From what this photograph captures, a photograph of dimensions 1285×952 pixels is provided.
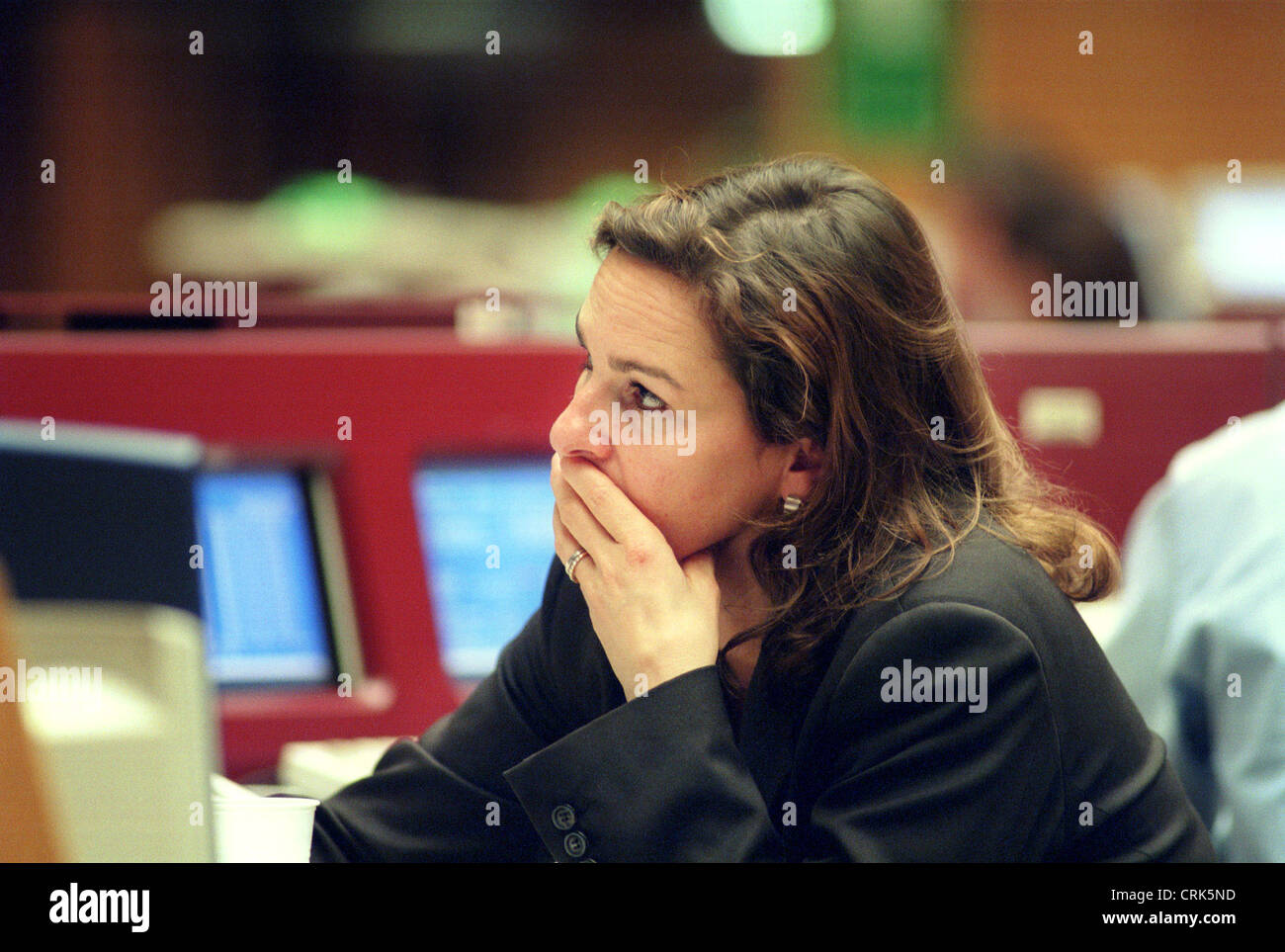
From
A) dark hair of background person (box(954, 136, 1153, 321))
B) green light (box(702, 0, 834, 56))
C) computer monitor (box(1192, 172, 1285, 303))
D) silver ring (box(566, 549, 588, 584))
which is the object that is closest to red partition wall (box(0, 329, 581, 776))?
silver ring (box(566, 549, 588, 584))

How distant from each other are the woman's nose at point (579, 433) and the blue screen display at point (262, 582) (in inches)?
39.5

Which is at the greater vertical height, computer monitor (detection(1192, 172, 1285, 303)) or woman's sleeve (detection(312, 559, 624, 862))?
computer monitor (detection(1192, 172, 1285, 303))

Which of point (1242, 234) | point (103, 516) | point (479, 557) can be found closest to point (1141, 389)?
point (479, 557)

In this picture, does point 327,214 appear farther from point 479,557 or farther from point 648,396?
point 648,396

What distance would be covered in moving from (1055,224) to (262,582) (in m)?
1.74

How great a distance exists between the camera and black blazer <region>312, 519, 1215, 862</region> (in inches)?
37.0

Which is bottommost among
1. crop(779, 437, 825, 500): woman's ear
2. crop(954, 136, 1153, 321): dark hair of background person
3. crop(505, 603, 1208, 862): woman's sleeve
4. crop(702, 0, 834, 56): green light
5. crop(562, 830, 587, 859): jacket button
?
crop(562, 830, 587, 859): jacket button

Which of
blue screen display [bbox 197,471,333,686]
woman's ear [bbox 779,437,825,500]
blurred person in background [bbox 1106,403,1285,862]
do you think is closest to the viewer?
woman's ear [bbox 779,437,825,500]

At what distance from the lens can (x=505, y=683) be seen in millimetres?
1176

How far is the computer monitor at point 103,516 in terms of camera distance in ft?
3.29

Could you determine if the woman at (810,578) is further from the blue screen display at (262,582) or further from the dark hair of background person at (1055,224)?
the dark hair of background person at (1055,224)

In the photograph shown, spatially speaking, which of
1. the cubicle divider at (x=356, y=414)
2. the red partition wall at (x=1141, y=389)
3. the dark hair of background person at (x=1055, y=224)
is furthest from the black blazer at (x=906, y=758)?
the dark hair of background person at (x=1055, y=224)

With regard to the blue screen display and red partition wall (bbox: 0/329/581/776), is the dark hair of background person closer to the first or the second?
red partition wall (bbox: 0/329/581/776)
